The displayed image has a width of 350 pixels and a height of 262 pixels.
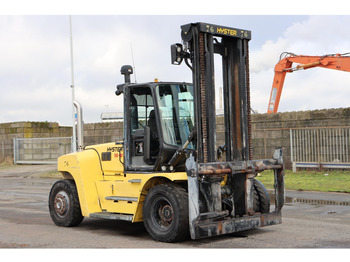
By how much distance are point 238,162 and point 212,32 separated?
208 cm

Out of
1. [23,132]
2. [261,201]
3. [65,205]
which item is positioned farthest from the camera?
[23,132]

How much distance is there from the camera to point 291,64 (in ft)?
88.1

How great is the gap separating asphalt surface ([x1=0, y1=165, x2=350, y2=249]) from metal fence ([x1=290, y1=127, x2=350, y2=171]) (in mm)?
7193

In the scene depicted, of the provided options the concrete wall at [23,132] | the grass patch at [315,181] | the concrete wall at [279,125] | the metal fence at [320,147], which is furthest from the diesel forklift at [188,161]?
the concrete wall at [23,132]

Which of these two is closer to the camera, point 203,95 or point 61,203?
point 203,95

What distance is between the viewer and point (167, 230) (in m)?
8.01

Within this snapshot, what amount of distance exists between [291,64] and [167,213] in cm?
2022

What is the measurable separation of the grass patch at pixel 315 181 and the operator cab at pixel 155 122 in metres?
8.75

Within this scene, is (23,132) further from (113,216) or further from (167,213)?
(167,213)

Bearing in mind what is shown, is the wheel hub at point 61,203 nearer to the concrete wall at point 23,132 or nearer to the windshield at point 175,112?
the windshield at point 175,112

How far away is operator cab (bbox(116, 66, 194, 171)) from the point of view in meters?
8.59

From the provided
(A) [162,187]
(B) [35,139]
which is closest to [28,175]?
(B) [35,139]

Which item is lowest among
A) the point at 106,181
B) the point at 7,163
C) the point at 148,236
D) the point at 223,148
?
the point at 148,236

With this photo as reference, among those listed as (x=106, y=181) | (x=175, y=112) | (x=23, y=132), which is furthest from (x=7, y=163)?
(x=175, y=112)
